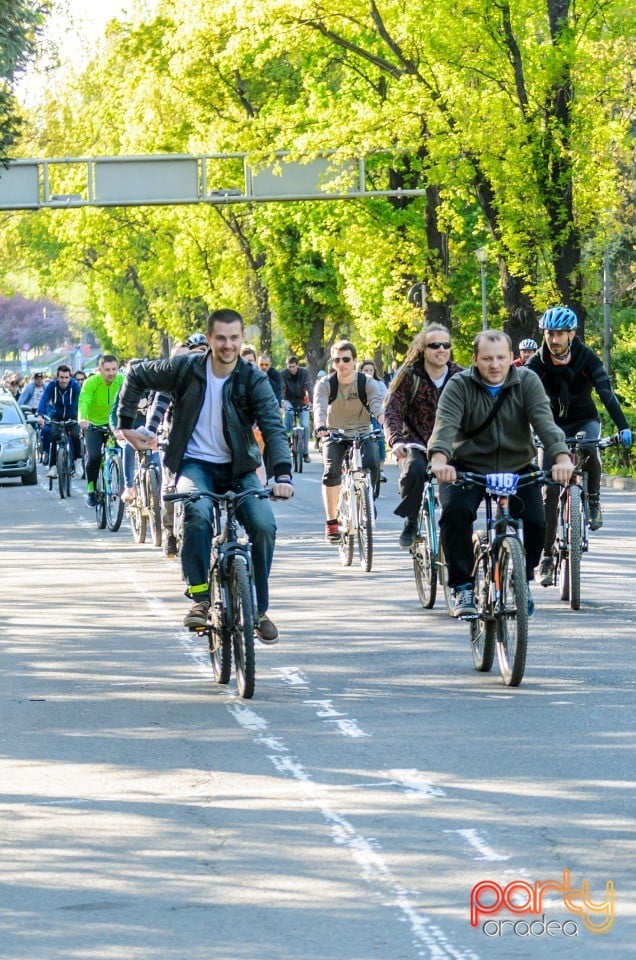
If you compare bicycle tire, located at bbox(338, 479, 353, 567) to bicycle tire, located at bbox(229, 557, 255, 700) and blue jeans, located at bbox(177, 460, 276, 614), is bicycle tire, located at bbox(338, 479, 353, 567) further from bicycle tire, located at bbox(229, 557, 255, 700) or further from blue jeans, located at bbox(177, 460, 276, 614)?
bicycle tire, located at bbox(229, 557, 255, 700)

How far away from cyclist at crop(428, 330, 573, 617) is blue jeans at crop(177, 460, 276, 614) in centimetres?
91

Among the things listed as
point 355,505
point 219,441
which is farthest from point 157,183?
point 219,441

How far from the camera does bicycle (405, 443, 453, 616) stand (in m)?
12.8

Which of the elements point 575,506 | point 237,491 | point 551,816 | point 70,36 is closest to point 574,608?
point 575,506

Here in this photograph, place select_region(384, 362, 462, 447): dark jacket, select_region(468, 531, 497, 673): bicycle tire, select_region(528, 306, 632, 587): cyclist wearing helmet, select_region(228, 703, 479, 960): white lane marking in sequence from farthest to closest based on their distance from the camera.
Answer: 1. select_region(528, 306, 632, 587): cyclist wearing helmet
2. select_region(384, 362, 462, 447): dark jacket
3. select_region(468, 531, 497, 673): bicycle tire
4. select_region(228, 703, 479, 960): white lane marking

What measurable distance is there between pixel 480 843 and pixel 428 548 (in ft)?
22.0

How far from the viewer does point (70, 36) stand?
233 ft

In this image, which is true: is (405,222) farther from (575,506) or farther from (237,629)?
(237,629)

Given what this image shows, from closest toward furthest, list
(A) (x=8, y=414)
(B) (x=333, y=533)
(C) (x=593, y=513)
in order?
(C) (x=593, y=513)
(B) (x=333, y=533)
(A) (x=8, y=414)

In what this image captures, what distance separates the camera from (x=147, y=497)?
61.6 feet

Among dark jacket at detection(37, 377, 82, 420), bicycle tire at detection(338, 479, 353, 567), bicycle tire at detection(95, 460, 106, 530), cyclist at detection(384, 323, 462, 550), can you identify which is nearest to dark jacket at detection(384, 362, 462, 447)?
cyclist at detection(384, 323, 462, 550)

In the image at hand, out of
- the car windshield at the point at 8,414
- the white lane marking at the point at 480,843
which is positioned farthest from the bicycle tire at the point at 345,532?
the car windshield at the point at 8,414

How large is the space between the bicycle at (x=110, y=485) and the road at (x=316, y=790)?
7522 mm

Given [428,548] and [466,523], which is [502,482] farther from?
[428,548]
